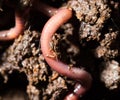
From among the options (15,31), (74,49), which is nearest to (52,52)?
(74,49)

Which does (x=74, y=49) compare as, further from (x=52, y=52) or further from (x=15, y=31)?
(x=15, y=31)

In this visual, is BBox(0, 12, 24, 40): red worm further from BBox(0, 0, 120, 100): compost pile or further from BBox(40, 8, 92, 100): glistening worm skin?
BBox(40, 8, 92, 100): glistening worm skin

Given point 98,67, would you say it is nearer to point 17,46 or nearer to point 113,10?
point 113,10

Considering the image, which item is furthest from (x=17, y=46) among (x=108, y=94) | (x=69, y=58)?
(x=108, y=94)

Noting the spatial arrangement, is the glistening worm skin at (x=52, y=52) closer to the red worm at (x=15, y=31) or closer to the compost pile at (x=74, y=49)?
the compost pile at (x=74, y=49)

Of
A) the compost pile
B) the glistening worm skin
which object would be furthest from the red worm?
the glistening worm skin
